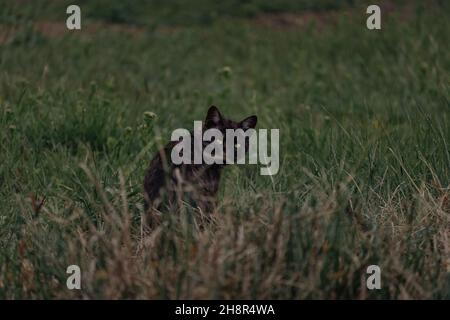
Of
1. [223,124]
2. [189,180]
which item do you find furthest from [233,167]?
[189,180]

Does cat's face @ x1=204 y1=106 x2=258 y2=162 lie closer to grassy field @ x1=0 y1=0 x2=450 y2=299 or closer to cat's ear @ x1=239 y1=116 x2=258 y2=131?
cat's ear @ x1=239 y1=116 x2=258 y2=131

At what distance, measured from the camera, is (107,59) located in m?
9.98

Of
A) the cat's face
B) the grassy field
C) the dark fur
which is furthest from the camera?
the cat's face

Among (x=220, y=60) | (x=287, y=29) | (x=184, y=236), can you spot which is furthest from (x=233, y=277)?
(x=287, y=29)

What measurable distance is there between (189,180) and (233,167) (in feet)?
4.50

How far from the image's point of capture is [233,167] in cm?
635

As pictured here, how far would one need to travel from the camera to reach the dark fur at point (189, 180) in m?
4.76

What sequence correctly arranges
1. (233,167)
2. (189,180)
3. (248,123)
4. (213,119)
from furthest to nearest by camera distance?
(233,167) → (248,123) → (213,119) → (189,180)

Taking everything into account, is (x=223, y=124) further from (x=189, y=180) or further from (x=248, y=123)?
(x=189, y=180)

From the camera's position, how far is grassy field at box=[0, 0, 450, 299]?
152 inches

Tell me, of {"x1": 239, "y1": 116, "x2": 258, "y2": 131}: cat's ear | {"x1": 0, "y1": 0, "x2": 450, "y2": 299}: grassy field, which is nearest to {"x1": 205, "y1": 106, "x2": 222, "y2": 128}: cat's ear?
{"x1": 239, "y1": 116, "x2": 258, "y2": 131}: cat's ear

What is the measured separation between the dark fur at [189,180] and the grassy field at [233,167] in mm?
137

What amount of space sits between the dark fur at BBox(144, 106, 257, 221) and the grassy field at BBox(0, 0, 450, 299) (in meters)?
0.14

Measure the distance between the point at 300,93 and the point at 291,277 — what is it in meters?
5.74
